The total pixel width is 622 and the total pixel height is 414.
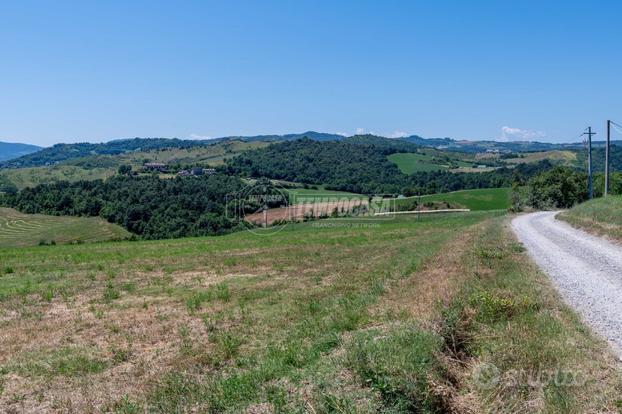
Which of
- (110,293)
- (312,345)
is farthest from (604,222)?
(110,293)

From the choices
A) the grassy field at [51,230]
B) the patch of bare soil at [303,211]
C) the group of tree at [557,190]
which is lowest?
the grassy field at [51,230]

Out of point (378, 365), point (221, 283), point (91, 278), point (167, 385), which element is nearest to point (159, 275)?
point (91, 278)

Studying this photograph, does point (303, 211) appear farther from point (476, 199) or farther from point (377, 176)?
point (377, 176)

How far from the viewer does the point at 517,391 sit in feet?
18.0

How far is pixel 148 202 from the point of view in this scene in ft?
406

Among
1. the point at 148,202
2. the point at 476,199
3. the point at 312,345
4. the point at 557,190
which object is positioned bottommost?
the point at 476,199

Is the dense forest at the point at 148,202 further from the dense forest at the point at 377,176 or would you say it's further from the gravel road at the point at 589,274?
the gravel road at the point at 589,274

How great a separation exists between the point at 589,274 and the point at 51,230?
11086 cm

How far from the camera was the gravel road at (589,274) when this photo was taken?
826 centimetres

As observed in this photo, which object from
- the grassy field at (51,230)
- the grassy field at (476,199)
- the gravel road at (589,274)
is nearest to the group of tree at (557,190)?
the grassy field at (476,199)

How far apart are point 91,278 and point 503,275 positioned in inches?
695

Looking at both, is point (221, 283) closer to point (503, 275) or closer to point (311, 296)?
point (311, 296)

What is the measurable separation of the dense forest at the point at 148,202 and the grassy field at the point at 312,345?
83.7 meters

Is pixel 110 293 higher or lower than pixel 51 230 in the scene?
higher
